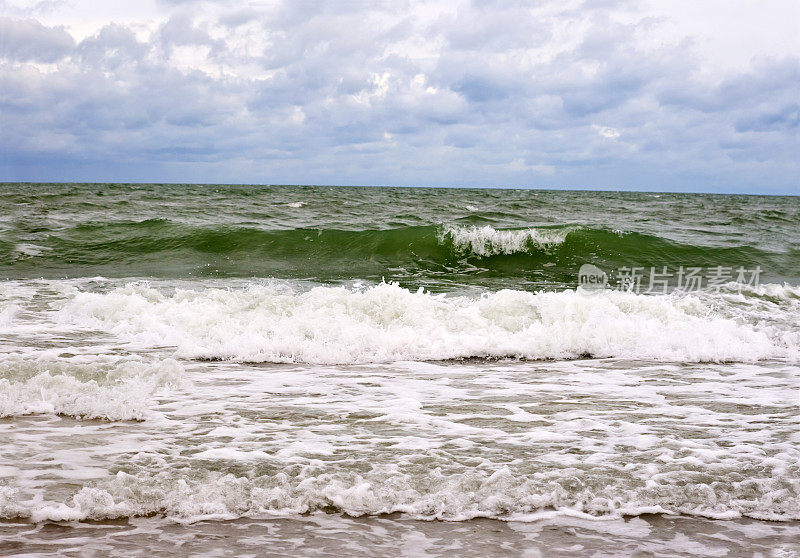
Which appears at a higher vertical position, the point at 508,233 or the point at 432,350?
the point at 508,233

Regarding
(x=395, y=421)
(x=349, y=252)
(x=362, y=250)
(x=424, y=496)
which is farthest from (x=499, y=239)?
(x=424, y=496)

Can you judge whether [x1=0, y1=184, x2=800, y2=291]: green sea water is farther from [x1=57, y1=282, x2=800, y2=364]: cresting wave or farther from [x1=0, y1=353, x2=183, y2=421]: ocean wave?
[x1=0, y1=353, x2=183, y2=421]: ocean wave

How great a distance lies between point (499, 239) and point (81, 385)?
12175 mm

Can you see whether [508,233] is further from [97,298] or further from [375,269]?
[97,298]

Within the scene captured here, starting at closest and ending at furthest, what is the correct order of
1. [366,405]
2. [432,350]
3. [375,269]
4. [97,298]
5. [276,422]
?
[276,422], [366,405], [432,350], [97,298], [375,269]

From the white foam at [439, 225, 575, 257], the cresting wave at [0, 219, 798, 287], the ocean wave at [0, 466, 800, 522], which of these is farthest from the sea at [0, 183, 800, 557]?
the white foam at [439, 225, 575, 257]

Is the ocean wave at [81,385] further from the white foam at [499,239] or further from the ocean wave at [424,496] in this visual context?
the white foam at [499,239]

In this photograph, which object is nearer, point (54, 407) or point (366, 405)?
point (54, 407)

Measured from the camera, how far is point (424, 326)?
759 cm

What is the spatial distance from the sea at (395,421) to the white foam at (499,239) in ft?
15.1

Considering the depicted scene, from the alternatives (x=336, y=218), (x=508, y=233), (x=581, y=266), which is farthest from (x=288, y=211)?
(x=581, y=266)

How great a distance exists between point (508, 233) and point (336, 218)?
734cm

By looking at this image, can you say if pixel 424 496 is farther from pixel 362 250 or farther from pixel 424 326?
pixel 362 250

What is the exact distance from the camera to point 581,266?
14.4 m
